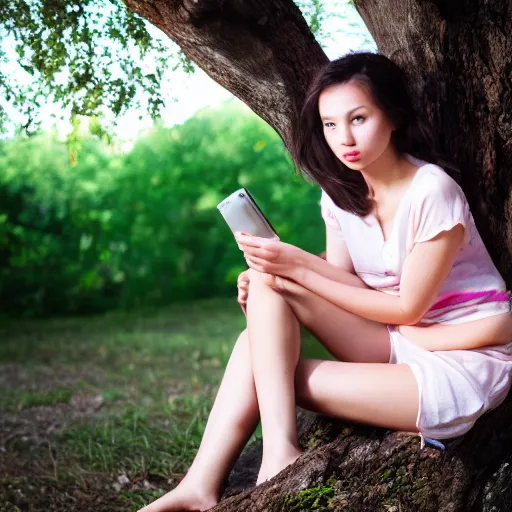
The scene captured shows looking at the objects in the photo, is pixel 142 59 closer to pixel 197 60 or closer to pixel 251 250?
pixel 197 60

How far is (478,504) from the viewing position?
7.22 ft

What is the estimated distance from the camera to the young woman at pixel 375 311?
1.99 m

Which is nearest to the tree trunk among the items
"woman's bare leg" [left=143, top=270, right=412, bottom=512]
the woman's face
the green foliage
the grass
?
"woman's bare leg" [left=143, top=270, right=412, bottom=512]

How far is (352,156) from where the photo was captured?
2.08 meters

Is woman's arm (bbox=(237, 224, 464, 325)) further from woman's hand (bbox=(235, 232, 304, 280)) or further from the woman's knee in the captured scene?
the woman's knee

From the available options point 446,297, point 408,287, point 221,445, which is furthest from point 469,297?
point 221,445

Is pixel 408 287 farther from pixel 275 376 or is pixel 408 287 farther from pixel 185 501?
pixel 185 501

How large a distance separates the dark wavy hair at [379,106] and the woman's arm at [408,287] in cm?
26

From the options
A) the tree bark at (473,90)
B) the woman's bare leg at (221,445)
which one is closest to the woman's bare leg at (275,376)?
the woman's bare leg at (221,445)

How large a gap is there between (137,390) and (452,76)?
3.30 meters

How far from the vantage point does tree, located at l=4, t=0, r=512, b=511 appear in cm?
209

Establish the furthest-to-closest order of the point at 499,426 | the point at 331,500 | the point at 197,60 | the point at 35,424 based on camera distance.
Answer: the point at 35,424
the point at 197,60
the point at 499,426
the point at 331,500

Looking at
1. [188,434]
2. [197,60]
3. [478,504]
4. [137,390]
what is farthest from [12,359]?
[478,504]

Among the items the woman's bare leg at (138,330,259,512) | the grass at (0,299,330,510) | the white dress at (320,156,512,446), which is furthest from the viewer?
the grass at (0,299,330,510)
